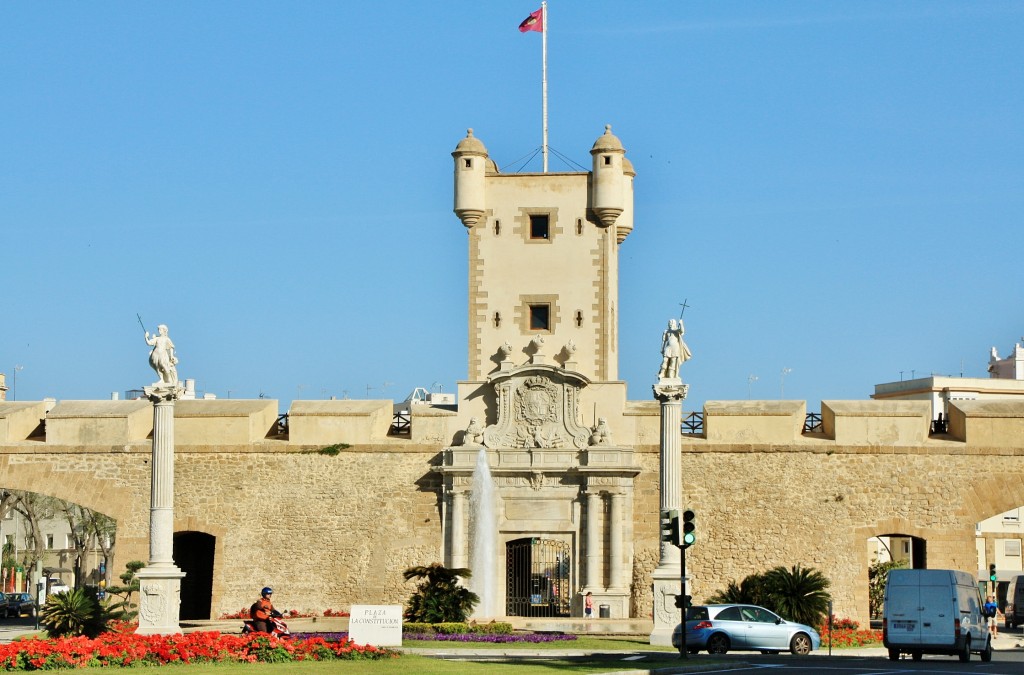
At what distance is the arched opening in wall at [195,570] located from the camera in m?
45.2

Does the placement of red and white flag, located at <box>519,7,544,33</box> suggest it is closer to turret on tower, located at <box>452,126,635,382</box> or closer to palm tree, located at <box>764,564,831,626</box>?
turret on tower, located at <box>452,126,635,382</box>

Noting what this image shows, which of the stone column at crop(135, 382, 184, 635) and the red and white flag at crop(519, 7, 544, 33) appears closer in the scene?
the stone column at crop(135, 382, 184, 635)

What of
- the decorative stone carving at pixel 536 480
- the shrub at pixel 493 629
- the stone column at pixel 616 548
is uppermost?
the decorative stone carving at pixel 536 480

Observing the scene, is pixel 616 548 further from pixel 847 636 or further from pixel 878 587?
pixel 878 587

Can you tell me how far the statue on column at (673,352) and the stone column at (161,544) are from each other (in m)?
11.1

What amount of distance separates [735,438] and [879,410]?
12.3 feet

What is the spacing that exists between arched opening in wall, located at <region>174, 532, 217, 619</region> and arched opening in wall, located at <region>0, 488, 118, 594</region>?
14979mm

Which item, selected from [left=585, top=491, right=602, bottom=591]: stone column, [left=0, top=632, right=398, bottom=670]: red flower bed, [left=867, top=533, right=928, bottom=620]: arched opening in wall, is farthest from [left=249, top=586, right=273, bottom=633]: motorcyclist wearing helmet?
[left=585, top=491, right=602, bottom=591]: stone column

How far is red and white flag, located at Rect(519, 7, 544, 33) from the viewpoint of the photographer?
45188 mm

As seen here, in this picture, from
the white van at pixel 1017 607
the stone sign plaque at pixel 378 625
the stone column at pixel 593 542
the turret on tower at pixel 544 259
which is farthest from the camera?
the white van at pixel 1017 607

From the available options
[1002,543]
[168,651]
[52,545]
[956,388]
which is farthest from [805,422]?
[52,545]

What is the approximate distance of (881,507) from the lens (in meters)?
41.2

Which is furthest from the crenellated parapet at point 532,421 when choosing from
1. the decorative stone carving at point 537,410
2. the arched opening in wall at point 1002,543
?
the arched opening in wall at point 1002,543

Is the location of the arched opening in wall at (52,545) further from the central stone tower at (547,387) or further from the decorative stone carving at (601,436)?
the decorative stone carving at (601,436)
